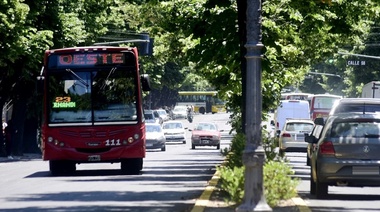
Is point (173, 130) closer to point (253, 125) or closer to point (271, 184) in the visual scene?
point (271, 184)

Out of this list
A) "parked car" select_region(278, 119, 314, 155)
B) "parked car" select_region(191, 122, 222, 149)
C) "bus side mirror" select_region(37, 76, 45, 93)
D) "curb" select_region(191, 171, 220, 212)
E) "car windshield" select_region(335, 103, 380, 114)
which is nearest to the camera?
"curb" select_region(191, 171, 220, 212)

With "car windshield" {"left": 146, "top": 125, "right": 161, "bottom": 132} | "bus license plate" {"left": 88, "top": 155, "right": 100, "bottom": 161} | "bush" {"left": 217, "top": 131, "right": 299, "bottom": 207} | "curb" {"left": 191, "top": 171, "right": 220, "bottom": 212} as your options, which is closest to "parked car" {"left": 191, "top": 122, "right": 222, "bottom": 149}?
"car windshield" {"left": 146, "top": 125, "right": 161, "bottom": 132}

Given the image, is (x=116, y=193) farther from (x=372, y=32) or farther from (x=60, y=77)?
(x=372, y=32)

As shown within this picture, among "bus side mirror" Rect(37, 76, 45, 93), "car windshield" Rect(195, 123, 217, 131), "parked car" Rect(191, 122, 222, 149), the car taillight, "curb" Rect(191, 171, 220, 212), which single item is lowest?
"parked car" Rect(191, 122, 222, 149)

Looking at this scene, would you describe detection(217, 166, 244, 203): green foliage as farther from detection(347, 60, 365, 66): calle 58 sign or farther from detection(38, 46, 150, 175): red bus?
detection(347, 60, 365, 66): calle 58 sign

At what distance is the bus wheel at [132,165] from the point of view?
97.5 feet

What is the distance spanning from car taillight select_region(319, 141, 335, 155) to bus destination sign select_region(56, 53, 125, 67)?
937cm

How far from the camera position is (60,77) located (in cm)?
2867

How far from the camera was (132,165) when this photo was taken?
97.9ft

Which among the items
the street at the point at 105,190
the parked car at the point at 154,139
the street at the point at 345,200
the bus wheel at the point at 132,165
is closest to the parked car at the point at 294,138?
the parked car at the point at 154,139

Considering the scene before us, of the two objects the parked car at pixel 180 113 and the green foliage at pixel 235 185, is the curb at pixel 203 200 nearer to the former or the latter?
the green foliage at pixel 235 185

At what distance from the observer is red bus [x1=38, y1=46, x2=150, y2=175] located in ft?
93.3

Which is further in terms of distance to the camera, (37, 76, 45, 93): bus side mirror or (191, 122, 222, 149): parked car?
(191, 122, 222, 149): parked car

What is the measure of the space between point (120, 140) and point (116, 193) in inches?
252
